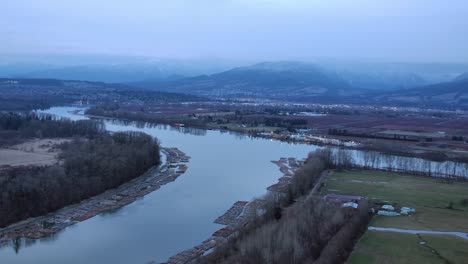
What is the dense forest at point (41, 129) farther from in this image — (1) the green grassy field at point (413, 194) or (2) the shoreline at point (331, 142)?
(1) the green grassy field at point (413, 194)

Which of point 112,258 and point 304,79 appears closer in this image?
point 112,258

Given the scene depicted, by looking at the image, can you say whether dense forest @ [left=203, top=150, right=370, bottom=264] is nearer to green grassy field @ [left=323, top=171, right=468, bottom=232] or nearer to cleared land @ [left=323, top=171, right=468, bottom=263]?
cleared land @ [left=323, top=171, right=468, bottom=263]

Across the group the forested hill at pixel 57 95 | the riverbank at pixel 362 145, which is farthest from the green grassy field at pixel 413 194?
the forested hill at pixel 57 95

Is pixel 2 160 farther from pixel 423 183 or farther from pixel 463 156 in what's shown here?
pixel 463 156

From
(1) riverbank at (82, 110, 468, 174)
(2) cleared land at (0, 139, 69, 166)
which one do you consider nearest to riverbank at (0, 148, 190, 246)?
(2) cleared land at (0, 139, 69, 166)

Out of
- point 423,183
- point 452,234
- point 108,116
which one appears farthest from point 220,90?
point 452,234

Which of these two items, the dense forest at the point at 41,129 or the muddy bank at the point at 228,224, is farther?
the dense forest at the point at 41,129

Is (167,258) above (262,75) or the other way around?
the other way around
